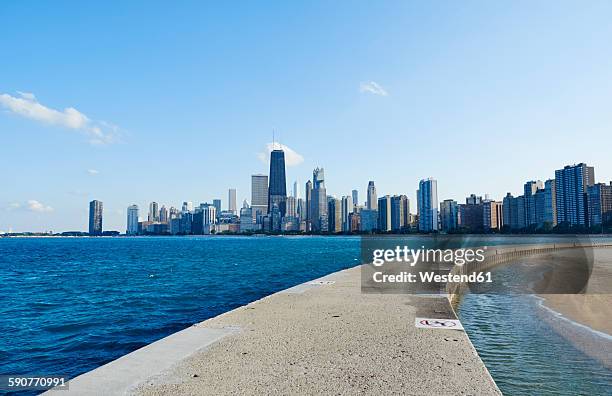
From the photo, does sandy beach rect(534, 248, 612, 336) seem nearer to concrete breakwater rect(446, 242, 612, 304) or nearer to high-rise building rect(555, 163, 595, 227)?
concrete breakwater rect(446, 242, 612, 304)

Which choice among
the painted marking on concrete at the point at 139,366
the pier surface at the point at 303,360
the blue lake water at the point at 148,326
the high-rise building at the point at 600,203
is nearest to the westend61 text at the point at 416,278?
the blue lake water at the point at 148,326

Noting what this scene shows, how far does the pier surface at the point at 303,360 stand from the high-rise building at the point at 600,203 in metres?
201

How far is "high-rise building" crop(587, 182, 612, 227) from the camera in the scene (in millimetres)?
176875

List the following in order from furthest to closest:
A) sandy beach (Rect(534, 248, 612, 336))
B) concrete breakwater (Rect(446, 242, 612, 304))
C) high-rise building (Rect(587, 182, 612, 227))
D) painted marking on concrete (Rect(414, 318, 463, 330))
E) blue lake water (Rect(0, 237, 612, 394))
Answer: high-rise building (Rect(587, 182, 612, 227))
concrete breakwater (Rect(446, 242, 612, 304))
sandy beach (Rect(534, 248, 612, 336))
painted marking on concrete (Rect(414, 318, 463, 330))
blue lake water (Rect(0, 237, 612, 394))

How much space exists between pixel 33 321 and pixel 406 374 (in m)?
20.0

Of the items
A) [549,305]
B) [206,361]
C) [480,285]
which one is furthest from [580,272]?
[206,361]

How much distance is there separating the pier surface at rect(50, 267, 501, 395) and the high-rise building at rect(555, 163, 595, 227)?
20656 cm

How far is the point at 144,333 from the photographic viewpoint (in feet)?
56.9

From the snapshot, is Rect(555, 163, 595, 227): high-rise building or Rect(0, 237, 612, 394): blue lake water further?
Rect(555, 163, 595, 227): high-rise building

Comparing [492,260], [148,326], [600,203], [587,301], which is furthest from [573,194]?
[148,326]

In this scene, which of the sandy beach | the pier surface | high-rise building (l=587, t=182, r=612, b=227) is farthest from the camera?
high-rise building (l=587, t=182, r=612, b=227)

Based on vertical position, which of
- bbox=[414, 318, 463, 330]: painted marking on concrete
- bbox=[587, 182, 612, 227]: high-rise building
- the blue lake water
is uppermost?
bbox=[587, 182, 612, 227]: high-rise building

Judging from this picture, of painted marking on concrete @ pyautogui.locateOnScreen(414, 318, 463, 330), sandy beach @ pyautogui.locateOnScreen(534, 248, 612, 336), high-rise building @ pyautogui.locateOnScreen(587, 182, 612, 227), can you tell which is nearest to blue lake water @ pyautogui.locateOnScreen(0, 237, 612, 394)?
painted marking on concrete @ pyautogui.locateOnScreen(414, 318, 463, 330)

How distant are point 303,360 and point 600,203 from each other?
210 meters
